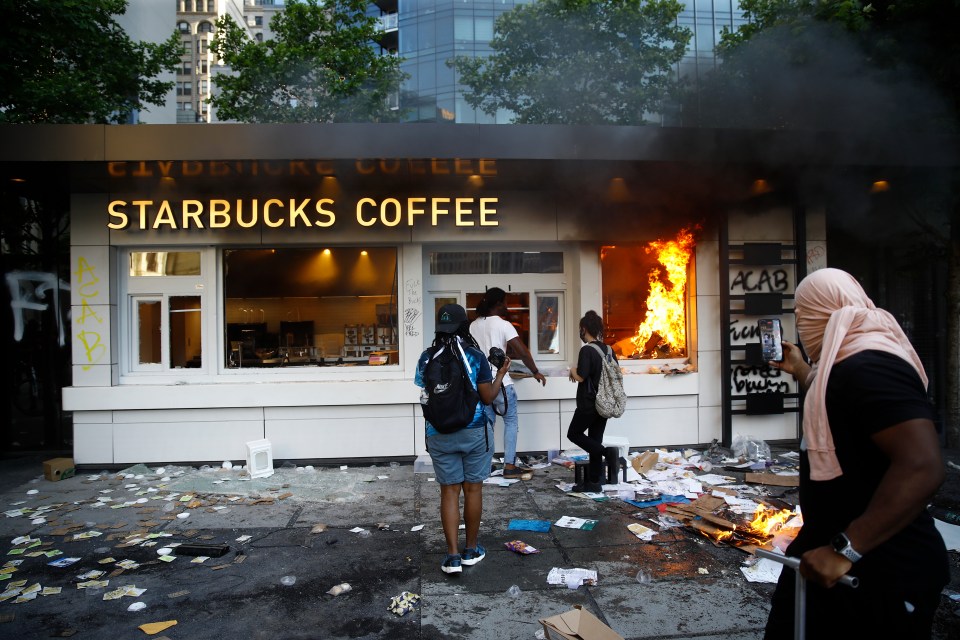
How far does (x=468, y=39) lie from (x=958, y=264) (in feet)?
112

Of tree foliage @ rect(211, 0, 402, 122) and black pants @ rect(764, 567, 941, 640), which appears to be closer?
black pants @ rect(764, 567, 941, 640)

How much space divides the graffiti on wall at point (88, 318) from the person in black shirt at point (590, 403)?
5872mm

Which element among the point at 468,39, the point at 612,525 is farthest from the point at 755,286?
the point at 468,39

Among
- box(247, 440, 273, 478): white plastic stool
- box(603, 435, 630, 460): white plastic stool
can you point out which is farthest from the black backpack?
box(247, 440, 273, 478): white plastic stool

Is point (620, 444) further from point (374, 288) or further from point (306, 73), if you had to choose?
point (306, 73)

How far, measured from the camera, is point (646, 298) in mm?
8188

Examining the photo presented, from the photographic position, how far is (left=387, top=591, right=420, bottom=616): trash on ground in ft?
11.6

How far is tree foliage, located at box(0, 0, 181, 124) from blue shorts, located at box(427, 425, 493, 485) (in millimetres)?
9920

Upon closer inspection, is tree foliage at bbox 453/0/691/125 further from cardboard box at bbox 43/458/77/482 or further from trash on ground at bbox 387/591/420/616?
trash on ground at bbox 387/591/420/616

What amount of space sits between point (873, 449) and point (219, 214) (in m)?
7.23

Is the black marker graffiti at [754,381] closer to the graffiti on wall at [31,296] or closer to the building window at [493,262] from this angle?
the building window at [493,262]

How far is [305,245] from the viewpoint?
7652 millimetres

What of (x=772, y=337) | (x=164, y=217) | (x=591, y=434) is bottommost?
(x=591, y=434)

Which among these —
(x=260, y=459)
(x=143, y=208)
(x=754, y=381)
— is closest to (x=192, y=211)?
(x=143, y=208)
